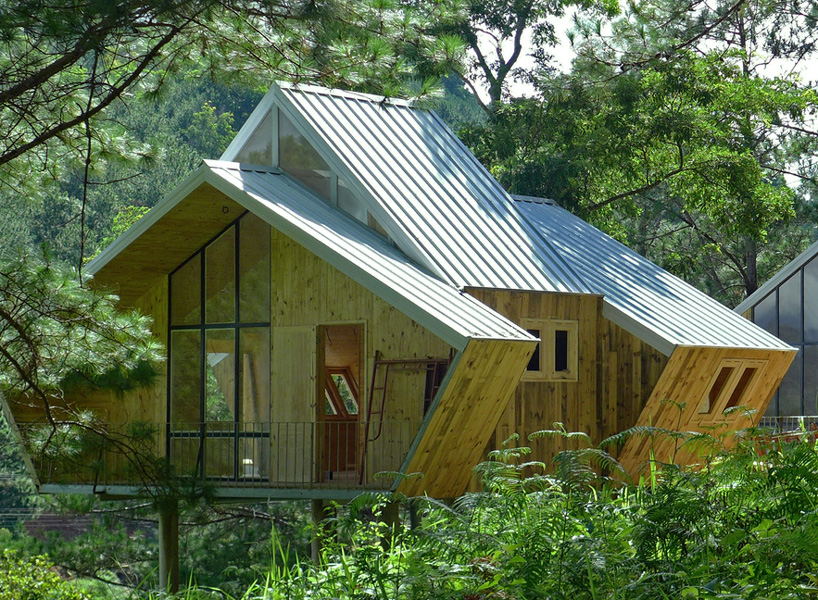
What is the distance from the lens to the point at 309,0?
9180mm

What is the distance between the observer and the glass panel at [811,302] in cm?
2652

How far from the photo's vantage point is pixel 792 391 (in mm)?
26797

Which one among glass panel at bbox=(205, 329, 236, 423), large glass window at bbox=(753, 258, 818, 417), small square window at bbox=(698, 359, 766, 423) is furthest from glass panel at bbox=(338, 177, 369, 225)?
large glass window at bbox=(753, 258, 818, 417)

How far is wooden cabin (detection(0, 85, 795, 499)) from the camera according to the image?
46.9 ft

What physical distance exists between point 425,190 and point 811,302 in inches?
538

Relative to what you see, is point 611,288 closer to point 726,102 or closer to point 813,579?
point 726,102

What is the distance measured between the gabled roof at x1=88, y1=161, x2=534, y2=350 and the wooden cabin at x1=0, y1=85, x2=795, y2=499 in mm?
40

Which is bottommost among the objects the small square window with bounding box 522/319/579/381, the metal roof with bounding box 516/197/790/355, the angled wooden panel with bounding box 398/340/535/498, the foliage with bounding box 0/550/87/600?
the foliage with bounding box 0/550/87/600

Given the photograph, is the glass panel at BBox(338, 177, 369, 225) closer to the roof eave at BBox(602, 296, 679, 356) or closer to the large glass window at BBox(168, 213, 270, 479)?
the large glass window at BBox(168, 213, 270, 479)

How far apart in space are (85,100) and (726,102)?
17.1m

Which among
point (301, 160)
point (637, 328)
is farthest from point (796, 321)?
point (301, 160)

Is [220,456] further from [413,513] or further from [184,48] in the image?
[184,48]

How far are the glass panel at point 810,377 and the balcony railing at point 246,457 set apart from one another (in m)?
13.5

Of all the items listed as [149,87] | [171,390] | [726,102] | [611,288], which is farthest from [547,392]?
[726,102]
